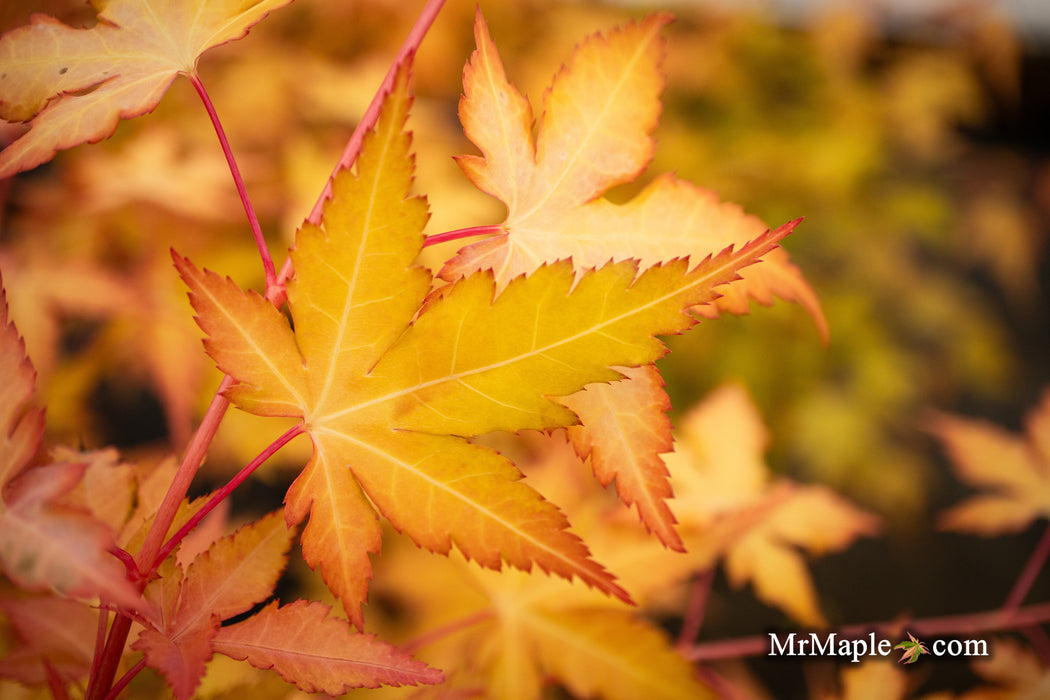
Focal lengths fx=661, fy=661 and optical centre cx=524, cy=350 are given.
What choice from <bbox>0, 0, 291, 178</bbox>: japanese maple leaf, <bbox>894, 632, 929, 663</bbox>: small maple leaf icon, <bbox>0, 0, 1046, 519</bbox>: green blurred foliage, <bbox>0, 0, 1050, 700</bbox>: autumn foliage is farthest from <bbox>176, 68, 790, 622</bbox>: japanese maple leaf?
<bbox>0, 0, 1046, 519</bbox>: green blurred foliage

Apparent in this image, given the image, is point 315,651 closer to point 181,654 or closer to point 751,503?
point 181,654

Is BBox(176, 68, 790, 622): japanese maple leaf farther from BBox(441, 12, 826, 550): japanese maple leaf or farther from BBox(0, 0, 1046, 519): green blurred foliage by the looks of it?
BBox(0, 0, 1046, 519): green blurred foliage

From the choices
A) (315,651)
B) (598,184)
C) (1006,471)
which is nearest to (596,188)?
(598,184)

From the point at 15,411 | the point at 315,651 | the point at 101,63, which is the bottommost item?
the point at 315,651

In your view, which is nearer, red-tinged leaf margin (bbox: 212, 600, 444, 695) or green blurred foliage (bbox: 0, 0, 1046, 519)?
red-tinged leaf margin (bbox: 212, 600, 444, 695)

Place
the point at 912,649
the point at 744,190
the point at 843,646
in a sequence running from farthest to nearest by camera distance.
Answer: the point at 744,190, the point at 843,646, the point at 912,649

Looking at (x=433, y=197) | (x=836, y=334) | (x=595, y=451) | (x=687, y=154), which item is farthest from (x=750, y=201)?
(x=595, y=451)

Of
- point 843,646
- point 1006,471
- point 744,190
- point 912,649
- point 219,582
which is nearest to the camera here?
point 219,582

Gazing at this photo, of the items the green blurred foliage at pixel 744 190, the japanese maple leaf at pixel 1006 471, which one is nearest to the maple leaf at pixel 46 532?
the green blurred foliage at pixel 744 190
